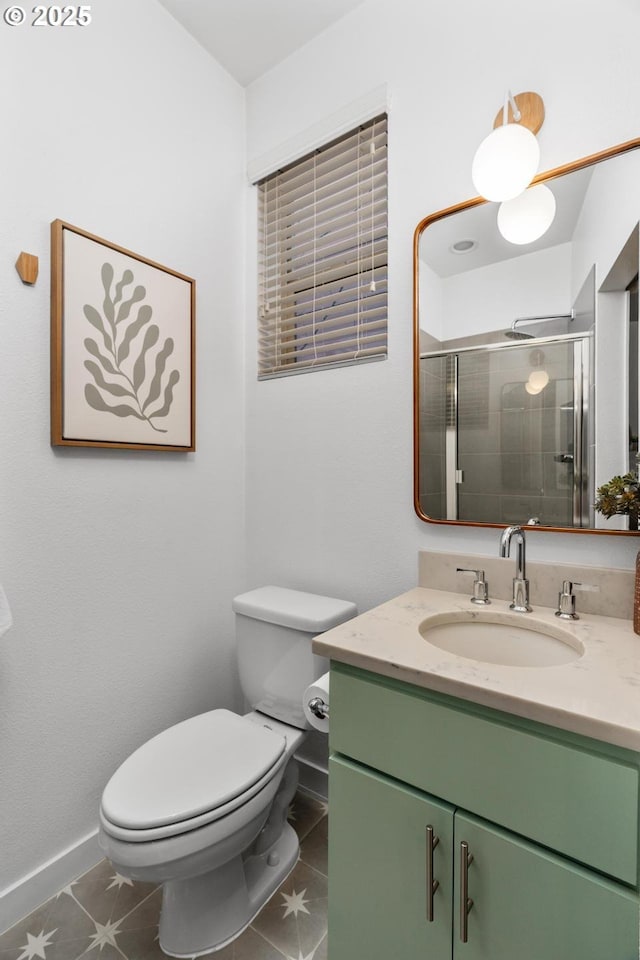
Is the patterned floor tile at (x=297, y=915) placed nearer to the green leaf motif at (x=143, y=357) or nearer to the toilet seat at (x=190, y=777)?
the toilet seat at (x=190, y=777)

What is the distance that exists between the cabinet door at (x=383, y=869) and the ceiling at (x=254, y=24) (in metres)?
2.17

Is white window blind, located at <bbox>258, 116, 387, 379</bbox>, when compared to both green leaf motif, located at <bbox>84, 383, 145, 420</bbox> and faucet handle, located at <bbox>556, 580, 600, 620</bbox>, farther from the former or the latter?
faucet handle, located at <bbox>556, 580, 600, 620</bbox>

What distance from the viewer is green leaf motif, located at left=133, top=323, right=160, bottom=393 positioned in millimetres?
1440

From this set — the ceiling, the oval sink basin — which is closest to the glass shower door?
the oval sink basin

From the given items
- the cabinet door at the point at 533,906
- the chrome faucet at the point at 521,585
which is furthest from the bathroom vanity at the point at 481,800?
the chrome faucet at the point at 521,585

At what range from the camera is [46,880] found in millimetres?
1253

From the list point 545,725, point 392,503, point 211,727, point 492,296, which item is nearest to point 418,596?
point 392,503

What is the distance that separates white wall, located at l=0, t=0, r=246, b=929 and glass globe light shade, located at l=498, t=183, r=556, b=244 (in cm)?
101

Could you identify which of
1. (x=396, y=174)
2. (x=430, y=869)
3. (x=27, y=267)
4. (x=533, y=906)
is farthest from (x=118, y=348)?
(x=533, y=906)

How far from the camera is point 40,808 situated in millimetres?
1246

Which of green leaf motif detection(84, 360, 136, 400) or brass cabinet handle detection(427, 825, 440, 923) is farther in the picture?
green leaf motif detection(84, 360, 136, 400)

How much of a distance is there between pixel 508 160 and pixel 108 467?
133 cm

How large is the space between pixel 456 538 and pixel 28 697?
1.23m

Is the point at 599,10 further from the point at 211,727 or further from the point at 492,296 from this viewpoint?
the point at 211,727
